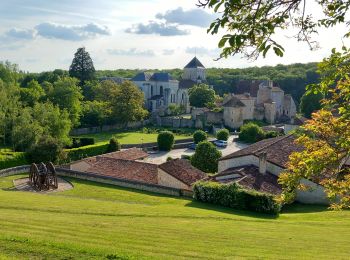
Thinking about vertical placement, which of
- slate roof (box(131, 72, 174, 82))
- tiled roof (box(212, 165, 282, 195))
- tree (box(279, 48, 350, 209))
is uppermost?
slate roof (box(131, 72, 174, 82))

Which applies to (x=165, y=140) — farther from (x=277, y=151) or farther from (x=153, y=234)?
(x=153, y=234)

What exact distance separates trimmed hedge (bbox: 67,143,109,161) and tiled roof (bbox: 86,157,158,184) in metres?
7.93

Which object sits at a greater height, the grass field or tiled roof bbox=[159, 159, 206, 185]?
the grass field

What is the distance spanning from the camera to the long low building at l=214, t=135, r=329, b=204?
2436 cm

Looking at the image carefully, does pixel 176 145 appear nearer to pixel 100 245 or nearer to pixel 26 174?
pixel 26 174

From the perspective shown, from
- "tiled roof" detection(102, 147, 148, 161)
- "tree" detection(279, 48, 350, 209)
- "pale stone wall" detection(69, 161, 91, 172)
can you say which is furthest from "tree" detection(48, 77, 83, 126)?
"tree" detection(279, 48, 350, 209)

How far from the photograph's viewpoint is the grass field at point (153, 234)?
10094mm

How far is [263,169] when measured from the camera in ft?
87.0

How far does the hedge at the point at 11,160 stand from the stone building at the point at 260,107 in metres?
38.7

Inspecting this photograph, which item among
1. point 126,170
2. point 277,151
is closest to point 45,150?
point 126,170

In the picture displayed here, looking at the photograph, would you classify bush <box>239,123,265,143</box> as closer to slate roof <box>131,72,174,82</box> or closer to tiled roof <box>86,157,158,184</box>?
tiled roof <box>86,157,158,184</box>

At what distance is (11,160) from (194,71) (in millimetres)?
66361

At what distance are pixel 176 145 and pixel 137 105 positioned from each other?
1359 centimetres

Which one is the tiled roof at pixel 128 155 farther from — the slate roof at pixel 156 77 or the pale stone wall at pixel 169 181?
the slate roof at pixel 156 77
